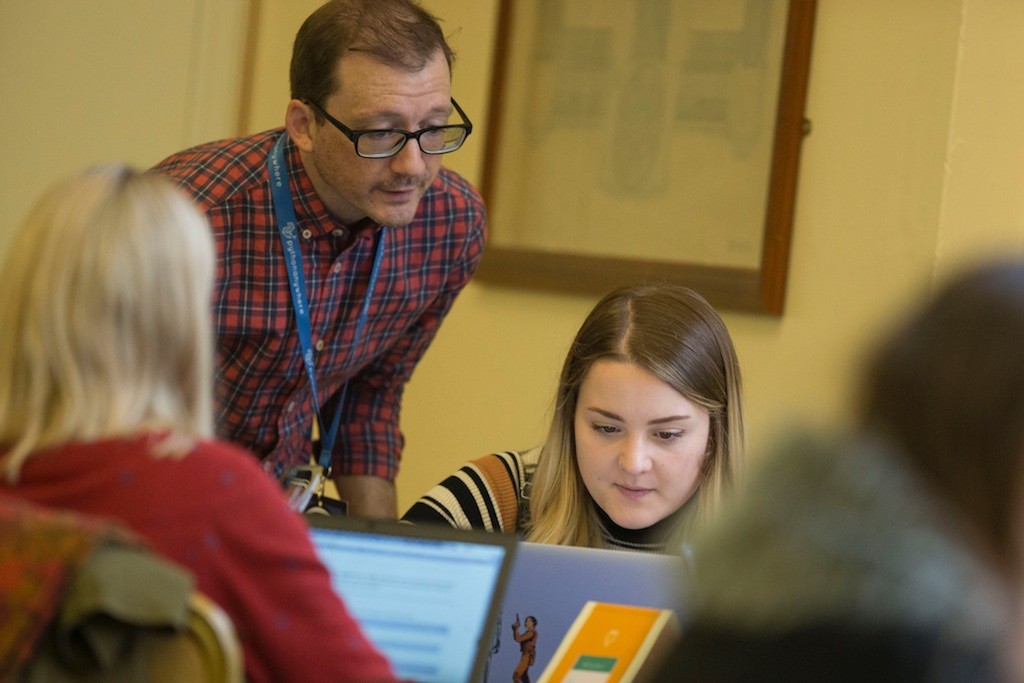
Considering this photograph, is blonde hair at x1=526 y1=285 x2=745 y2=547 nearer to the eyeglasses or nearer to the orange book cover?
the eyeglasses

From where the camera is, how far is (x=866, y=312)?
10.3 ft

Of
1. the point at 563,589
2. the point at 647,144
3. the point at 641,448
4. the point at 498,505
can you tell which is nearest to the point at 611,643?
the point at 563,589

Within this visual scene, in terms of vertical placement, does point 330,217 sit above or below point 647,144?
below

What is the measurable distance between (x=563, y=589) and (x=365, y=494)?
4.13 feet

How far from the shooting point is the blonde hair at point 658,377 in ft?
7.20

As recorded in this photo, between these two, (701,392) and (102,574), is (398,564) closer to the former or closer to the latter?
(102,574)

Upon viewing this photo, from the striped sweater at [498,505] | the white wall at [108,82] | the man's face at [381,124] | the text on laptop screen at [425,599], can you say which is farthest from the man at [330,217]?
the white wall at [108,82]

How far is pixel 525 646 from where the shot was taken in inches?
64.6

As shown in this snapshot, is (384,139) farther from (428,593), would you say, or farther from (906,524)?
(906,524)

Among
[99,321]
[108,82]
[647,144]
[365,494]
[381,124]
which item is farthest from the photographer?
[108,82]

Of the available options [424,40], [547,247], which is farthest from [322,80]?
[547,247]

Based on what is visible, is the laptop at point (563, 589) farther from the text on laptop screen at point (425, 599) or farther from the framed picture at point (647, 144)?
the framed picture at point (647, 144)

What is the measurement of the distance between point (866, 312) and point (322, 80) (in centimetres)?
137

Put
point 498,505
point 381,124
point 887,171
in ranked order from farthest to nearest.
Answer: point 887,171, point 381,124, point 498,505
